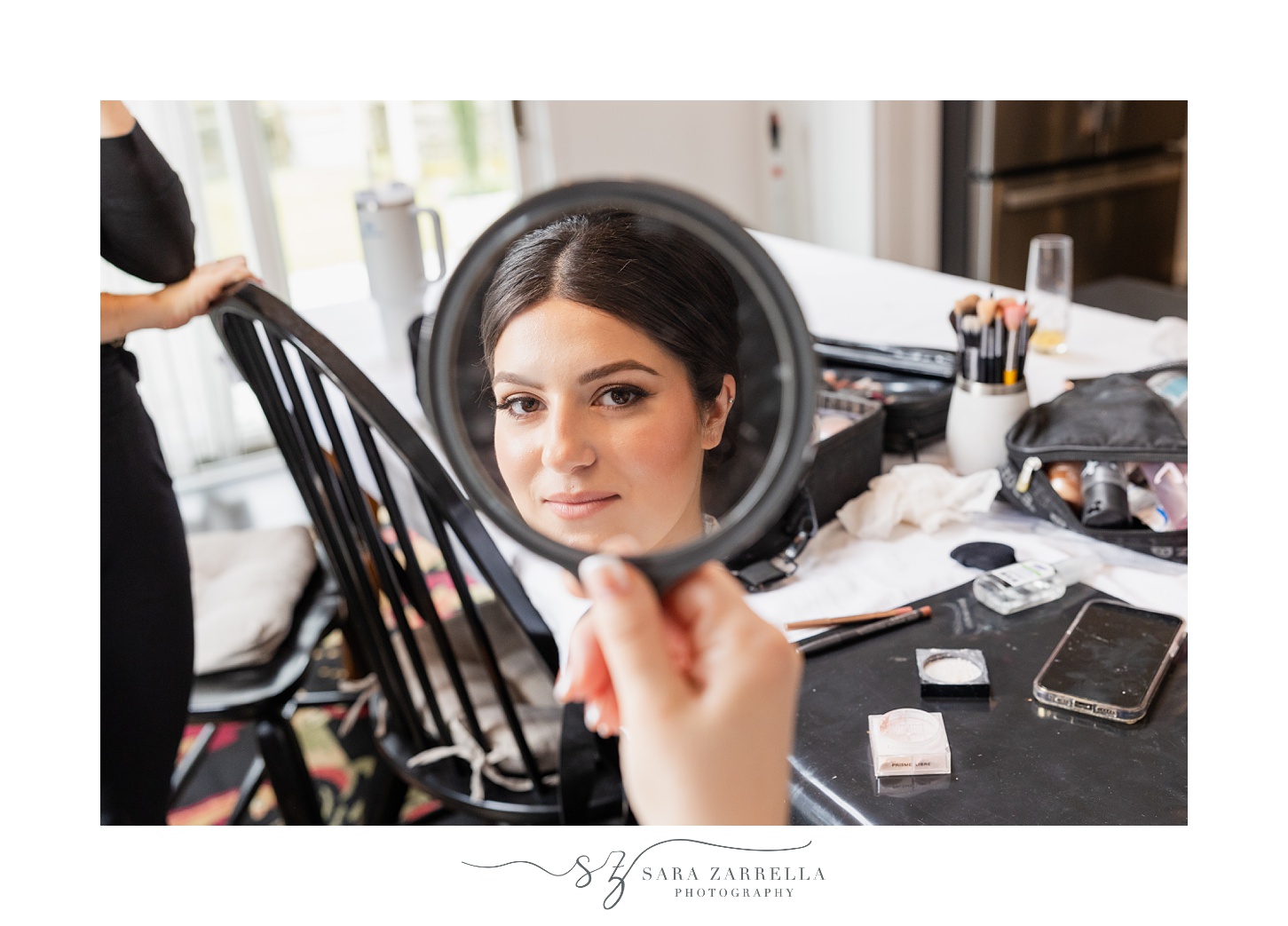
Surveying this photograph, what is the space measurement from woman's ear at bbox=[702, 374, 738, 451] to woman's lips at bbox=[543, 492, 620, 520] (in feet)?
0.19

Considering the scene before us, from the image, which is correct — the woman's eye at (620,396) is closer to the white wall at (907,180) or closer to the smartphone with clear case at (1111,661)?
the smartphone with clear case at (1111,661)

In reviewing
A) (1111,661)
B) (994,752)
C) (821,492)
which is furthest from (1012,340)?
(994,752)

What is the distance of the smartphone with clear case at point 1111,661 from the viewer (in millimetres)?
752

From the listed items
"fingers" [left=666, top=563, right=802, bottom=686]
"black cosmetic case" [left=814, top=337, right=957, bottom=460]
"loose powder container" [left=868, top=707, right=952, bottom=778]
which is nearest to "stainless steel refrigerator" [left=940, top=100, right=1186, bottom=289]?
"black cosmetic case" [left=814, top=337, right=957, bottom=460]

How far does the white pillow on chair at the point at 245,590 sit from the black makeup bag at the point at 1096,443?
869 millimetres

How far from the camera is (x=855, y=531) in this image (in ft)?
3.42

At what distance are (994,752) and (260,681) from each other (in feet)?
2.83

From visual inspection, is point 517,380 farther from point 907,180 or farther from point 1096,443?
point 907,180

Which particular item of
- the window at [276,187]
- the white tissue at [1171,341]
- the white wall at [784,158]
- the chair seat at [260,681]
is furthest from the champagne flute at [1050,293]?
the white wall at [784,158]

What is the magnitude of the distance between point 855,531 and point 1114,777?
0.38 m

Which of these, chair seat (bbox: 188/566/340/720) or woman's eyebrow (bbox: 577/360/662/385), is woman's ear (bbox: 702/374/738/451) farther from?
chair seat (bbox: 188/566/340/720)

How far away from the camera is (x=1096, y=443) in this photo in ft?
3.27
